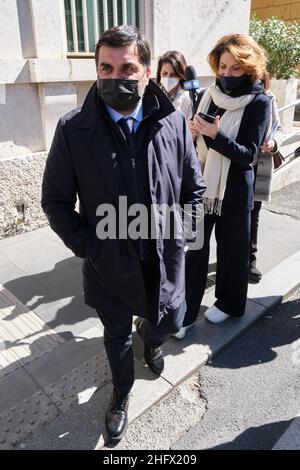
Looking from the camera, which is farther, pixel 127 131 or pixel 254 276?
pixel 254 276

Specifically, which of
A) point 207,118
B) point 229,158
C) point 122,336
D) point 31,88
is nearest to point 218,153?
point 229,158

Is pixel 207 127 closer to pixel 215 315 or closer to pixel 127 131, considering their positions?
pixel 127 131

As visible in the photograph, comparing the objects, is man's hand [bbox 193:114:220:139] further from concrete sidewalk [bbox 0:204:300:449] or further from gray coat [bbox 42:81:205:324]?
concrete sidewalk [bbox 0:204:300:449]

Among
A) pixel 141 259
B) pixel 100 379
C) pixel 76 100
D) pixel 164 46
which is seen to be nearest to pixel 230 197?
pixel 141 259

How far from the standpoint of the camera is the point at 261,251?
171 inches

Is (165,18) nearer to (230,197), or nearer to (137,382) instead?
(230,197)

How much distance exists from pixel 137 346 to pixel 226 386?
2.15 ft

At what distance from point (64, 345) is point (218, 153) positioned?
1.71m

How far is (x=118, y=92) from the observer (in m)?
1.85

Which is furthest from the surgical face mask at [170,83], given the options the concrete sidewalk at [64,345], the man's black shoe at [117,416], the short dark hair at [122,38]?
the man's black shoe at [117,416]

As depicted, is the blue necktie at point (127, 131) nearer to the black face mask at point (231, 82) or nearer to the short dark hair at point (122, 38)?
the short dark hair at point (122, 38)

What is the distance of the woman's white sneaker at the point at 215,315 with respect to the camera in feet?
10.2

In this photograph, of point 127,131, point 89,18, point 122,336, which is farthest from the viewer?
point 89,18

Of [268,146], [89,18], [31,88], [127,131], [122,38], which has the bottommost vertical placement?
[268,146]
